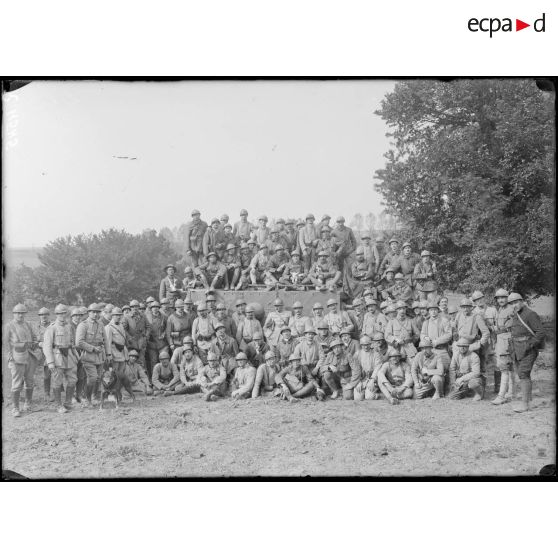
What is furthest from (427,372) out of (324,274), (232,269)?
(232,269)

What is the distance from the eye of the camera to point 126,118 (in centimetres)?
926

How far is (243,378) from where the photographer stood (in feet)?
31.0

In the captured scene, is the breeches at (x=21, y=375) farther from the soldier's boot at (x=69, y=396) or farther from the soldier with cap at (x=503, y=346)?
the soldier with cap at (x=503, y=346)

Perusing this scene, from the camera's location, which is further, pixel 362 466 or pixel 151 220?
pixel 151 220

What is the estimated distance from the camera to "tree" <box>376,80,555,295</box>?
9.35 metres

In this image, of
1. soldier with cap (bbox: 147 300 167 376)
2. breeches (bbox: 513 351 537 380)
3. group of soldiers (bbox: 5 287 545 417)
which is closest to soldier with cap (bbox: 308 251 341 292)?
group of soldiers (bbox: 5 287 545 417)

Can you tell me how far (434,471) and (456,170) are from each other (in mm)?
→ 3868

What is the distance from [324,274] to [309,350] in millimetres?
1063

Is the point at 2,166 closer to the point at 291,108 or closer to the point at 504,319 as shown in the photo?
the point at 291,108

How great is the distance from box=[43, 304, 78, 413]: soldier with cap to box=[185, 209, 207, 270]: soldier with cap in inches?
70.4

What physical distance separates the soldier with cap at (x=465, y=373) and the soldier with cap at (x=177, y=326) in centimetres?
350

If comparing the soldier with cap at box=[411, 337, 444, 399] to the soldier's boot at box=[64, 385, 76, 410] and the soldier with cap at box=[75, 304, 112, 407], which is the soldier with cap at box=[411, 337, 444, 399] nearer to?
the soldier with cap at box=[75, 304, 112, 407]

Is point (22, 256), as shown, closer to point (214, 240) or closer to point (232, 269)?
point (214, 240)

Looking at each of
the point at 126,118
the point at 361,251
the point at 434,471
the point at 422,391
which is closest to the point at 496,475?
the point at 434,471
